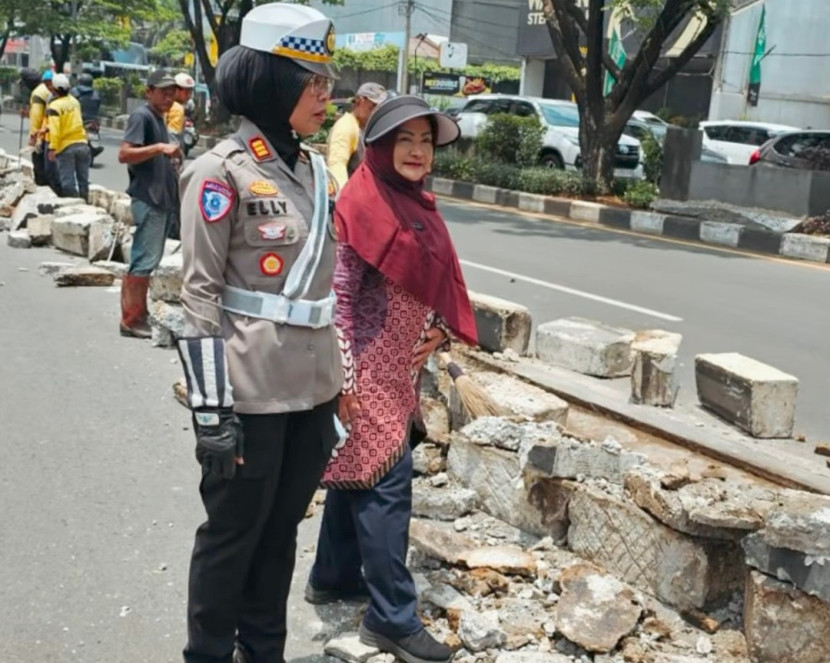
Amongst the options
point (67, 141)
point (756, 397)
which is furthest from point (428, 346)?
point (67, 141)

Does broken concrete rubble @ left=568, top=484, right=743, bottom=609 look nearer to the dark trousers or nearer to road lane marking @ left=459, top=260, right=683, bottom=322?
the dark trousers

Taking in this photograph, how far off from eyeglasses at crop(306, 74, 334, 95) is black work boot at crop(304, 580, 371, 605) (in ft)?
5.24

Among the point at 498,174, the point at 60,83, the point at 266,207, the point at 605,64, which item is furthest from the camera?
the point at 498,174

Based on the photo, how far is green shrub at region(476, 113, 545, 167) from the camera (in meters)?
18.0

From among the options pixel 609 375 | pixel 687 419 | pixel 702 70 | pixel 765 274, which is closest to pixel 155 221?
pixel 609 375

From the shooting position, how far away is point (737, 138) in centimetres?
2172

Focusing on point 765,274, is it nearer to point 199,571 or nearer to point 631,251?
point 631,251

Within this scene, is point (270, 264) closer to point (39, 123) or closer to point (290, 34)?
point (290, 34)

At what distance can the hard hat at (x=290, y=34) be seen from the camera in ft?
8.91

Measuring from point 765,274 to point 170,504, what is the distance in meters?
7.70

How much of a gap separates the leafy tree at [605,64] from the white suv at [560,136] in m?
1.95

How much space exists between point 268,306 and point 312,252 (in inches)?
6.7

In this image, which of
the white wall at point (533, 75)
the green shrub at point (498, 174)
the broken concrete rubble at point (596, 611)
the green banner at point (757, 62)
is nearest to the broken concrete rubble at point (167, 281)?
the broken concrete rubble at point (596, 611)

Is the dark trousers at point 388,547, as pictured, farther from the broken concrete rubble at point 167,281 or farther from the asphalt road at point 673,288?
the broken concrete rubble at point 167,281
